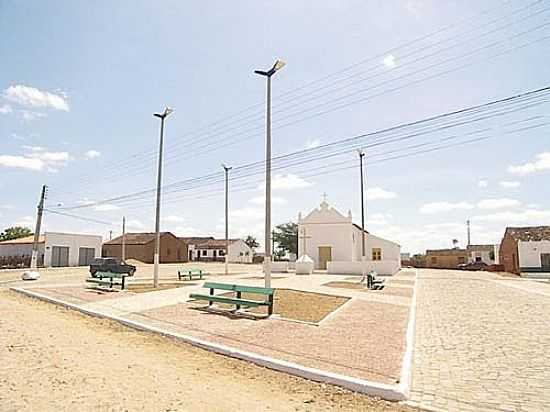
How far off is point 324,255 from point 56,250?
Answer: 30.8 meters

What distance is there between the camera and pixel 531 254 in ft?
141

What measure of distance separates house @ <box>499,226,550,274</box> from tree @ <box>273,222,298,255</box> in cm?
4081

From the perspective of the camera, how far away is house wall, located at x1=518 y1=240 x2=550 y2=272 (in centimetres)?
4259

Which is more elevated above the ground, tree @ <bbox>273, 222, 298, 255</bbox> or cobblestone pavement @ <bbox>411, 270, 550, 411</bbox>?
tree @ <bbox>273, 222, 298, 255</bbox>

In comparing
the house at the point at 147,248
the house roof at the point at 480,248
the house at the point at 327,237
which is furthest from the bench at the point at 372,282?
the house roof at the point at 480,248

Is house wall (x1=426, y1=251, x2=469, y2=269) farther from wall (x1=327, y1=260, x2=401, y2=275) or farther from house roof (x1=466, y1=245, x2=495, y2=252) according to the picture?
wall (x1=327, y1=260, x2=401, y2=275)

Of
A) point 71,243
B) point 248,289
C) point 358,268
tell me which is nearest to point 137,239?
point 71,243

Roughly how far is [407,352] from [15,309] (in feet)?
38.5

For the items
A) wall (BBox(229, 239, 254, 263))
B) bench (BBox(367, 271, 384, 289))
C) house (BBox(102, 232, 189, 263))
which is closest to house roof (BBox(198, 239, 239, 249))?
wall (BBox(229, 239, 254, 263))

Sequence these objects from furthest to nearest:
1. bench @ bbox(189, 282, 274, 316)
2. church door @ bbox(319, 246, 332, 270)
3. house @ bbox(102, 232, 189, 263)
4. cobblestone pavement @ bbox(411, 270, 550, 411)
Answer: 1. house @ bbox(102, 232, 189, 263)
2. church door @ bbox(319, 246, 332, 270)
3. bench @ bbox(189, 282, 274, 316)
4. cobblestone pavement @ bbox(411, 270, 550, 411)

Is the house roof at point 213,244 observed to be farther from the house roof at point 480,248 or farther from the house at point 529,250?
the house at point 529,250

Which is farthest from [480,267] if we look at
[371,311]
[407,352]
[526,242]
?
[407,352]

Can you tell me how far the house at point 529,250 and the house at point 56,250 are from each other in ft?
155

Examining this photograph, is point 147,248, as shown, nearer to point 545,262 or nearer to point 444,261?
point 444,261
